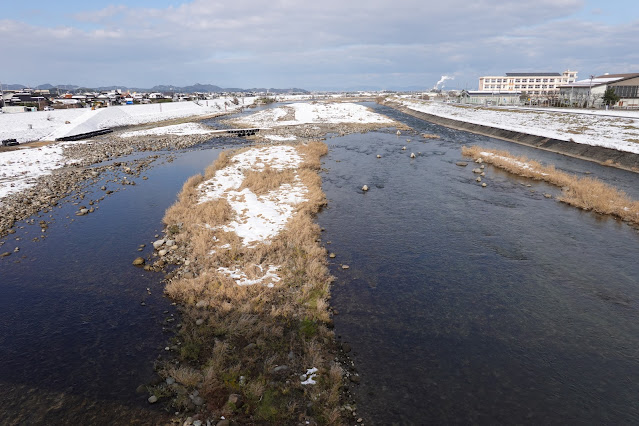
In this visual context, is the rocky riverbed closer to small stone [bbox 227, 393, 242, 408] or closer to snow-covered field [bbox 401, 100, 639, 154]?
small stone [bbox 227, 393, 242, 408]

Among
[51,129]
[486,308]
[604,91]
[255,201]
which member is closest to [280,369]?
[486,308]

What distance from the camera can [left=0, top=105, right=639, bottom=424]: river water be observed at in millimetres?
8570

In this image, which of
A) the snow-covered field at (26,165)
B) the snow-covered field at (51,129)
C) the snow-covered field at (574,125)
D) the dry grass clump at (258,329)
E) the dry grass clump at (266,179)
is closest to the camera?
the dry grass clump at (258,329)

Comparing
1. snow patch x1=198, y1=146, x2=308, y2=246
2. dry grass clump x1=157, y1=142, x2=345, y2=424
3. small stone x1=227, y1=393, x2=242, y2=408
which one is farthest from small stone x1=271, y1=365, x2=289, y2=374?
snow patch x1=198, y1=146, x2=308, y2=246

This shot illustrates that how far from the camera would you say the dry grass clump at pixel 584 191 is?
803 inches

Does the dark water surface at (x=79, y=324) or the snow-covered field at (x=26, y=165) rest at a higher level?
the snow-covered field at (x=26, y=165)

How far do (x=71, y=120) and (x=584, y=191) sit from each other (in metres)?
75.4

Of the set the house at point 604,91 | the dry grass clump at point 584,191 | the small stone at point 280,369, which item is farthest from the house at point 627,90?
the small stone at point 280,369

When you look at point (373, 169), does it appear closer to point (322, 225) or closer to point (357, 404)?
point (322, 225)

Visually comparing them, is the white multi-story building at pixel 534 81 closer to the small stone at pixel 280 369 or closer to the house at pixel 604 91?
the house at pixel 604 91

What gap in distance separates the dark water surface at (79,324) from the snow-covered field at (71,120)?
40.2 meters

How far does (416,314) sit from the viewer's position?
467 inches

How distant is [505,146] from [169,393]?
155 feet

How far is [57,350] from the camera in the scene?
10.2 metres
